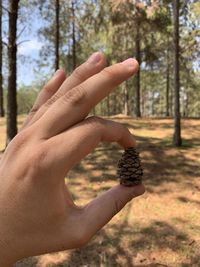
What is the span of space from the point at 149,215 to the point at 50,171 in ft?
22.2

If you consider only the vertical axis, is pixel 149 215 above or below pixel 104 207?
below

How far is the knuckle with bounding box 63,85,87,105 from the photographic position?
1.51m

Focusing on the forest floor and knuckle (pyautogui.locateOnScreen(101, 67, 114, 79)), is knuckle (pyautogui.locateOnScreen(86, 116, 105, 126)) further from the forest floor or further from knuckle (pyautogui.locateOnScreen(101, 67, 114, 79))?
the forest floor

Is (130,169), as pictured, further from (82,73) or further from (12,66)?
(12,66)

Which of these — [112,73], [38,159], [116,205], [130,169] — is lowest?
[116,205]

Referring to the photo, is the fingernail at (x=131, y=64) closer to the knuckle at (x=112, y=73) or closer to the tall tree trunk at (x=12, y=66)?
the knuckle at (x=112, y=73)

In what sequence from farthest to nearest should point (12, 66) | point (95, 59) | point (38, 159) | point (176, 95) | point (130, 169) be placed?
point (176, 95) → point (12, 66) → point (130, 169) → point (95, 59) → point (38, 159)

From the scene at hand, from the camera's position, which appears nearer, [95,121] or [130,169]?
[95,121]

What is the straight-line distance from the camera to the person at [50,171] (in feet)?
4.74

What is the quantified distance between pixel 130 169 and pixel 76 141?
49 cm

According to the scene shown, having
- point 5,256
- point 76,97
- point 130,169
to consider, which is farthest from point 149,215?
point 76,97

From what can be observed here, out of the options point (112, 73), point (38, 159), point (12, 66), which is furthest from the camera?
point (12, 66)

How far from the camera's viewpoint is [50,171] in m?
1.43

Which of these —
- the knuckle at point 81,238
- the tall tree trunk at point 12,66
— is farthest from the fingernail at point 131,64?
the tall tree trunk at point 12,66
